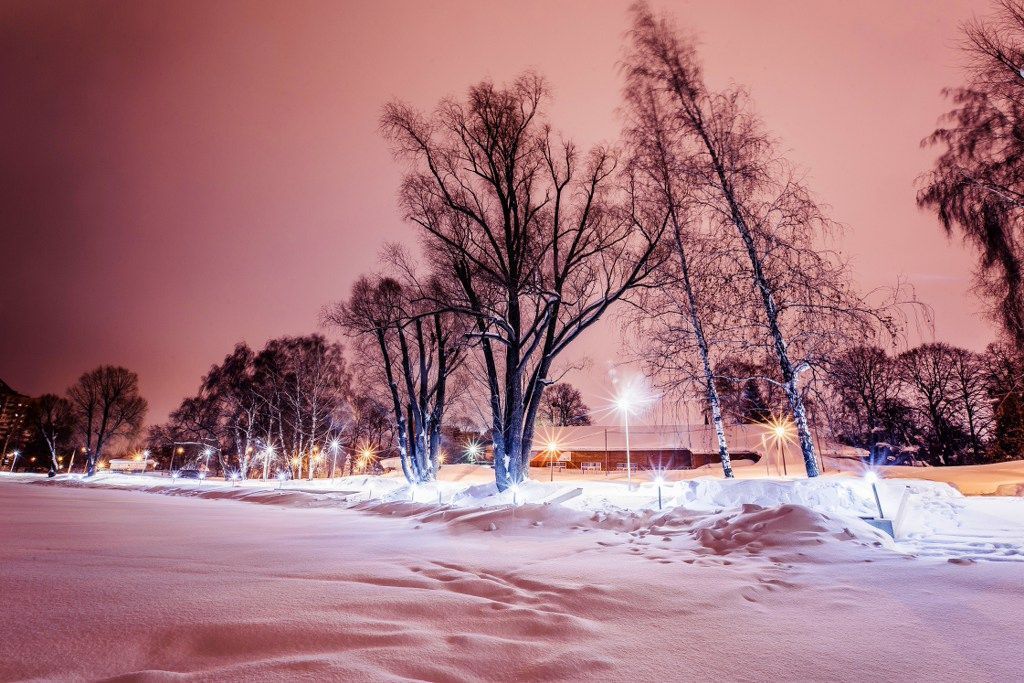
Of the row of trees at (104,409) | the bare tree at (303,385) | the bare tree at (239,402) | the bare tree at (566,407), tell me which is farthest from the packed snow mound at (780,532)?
the row of trees at (104,409)

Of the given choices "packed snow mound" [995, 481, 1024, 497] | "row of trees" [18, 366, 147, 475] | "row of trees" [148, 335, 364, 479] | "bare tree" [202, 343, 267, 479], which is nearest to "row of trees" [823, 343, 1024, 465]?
"packed snow mound" [995, 481, 1024, 497]

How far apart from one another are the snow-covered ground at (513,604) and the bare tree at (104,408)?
5440cm

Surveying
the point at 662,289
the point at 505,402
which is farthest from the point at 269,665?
the point at 662,289

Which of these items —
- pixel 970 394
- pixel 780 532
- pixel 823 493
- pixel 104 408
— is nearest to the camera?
pixel 780 532

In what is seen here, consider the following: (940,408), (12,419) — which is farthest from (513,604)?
(12,419)

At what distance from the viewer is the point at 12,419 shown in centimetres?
8912

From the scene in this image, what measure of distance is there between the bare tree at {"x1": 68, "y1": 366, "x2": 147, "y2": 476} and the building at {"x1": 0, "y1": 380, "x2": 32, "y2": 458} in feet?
102

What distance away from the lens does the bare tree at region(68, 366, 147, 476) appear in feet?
149

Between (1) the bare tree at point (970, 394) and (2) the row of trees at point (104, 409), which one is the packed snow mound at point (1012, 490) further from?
(2) the row of trees at point (104, 409)

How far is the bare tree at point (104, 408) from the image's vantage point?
4556cm

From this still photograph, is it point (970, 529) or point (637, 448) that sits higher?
point (637, 448)

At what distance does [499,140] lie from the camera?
14.0m

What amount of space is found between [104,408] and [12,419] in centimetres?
7414

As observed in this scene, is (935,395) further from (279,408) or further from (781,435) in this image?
(279,408)
